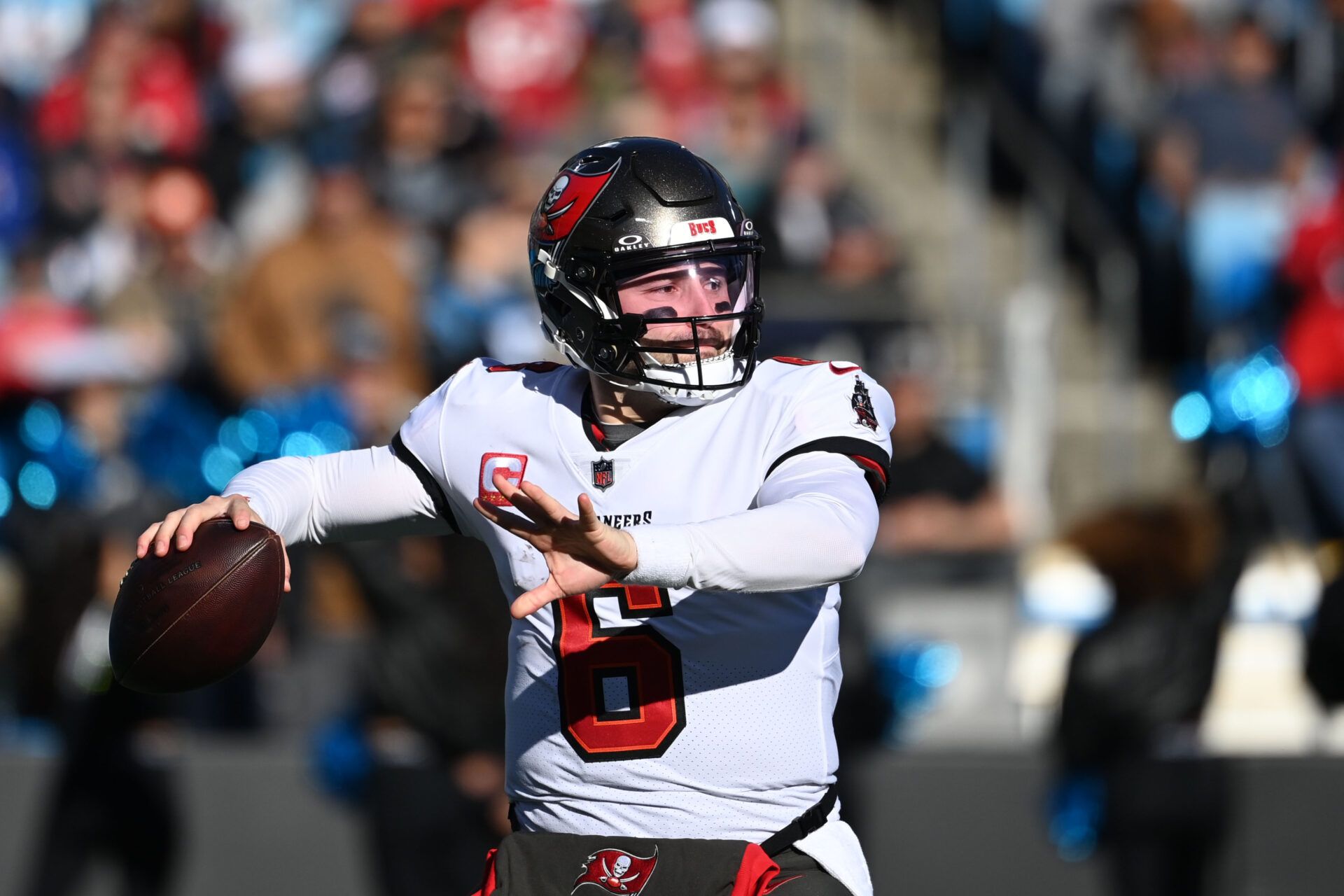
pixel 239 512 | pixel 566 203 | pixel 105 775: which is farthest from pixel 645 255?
pixel 105 775

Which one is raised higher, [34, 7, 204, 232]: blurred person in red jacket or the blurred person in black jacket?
[34, 7, 204, 232]: blurred person in red jacket

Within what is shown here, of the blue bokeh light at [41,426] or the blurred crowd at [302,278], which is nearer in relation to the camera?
the blurred crowd at [302,278]

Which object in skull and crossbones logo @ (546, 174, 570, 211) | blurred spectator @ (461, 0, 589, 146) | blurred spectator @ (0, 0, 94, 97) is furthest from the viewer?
blurred spectator @ (0, 0, 94, 97)

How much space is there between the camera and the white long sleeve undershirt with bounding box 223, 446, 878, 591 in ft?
9.63

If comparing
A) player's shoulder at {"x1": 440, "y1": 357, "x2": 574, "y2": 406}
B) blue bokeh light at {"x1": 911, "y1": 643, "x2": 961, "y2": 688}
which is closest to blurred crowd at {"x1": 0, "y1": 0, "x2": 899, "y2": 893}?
blue bokeh light at {"x1": 911, "y1": 643, "x2": 961, "y2": 688}

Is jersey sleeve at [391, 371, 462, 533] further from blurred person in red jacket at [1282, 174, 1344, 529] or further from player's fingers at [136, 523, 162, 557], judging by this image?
blurred person in red jacket at [1282, 174, 1344, 529]

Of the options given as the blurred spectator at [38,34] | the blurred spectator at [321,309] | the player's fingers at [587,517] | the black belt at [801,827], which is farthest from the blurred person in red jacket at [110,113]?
the player's fingers at [587,517]

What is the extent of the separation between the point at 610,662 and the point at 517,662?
227 mm

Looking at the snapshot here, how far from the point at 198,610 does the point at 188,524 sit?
16cm

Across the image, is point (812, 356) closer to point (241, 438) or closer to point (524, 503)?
point (241, 438)

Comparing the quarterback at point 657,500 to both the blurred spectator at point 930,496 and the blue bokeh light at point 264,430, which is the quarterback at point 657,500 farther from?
the blurred spectator at point 930,496

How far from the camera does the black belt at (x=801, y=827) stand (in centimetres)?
329

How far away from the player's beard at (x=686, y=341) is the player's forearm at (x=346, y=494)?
532 mm

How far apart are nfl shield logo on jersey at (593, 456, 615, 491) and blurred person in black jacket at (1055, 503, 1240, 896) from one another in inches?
131
